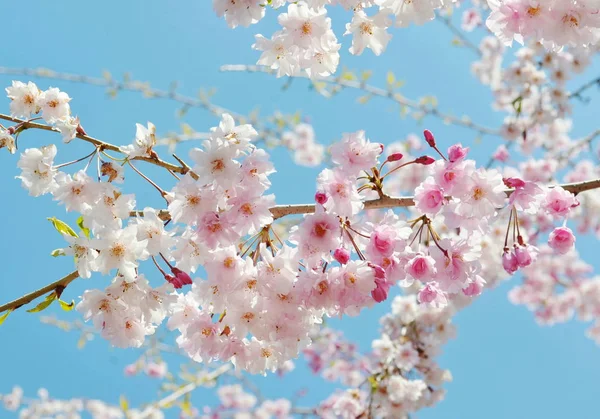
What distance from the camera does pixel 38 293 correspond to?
1771 mm

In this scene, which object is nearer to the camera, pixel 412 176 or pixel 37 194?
pixel 37 194

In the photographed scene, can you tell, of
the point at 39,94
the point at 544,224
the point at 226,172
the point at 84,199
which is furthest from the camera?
the point at 544,224

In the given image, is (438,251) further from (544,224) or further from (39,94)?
(544,224)

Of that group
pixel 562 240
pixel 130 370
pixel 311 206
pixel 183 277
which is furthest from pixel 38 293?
pixel 130 370

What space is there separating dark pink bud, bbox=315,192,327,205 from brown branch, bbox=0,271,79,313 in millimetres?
865

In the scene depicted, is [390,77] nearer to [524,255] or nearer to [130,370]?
[524,255]

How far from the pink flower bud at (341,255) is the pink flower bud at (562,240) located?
2.80 feet

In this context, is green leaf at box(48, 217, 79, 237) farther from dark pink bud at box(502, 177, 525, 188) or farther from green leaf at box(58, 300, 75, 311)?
dark pink bud at box(502, 177, 525, 188)

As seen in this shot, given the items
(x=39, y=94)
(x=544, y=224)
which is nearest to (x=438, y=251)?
(x=39, y=94)

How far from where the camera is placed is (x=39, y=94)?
6.66 feet

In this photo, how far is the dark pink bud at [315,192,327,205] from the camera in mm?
1689

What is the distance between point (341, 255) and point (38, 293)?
1018 mm

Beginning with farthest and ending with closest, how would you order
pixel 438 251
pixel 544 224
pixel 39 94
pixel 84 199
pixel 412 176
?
pixel 412 176, pixel 544 224, pixel 39 94, pixel 438 251, pixel 84 199

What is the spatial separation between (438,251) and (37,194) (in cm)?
144
